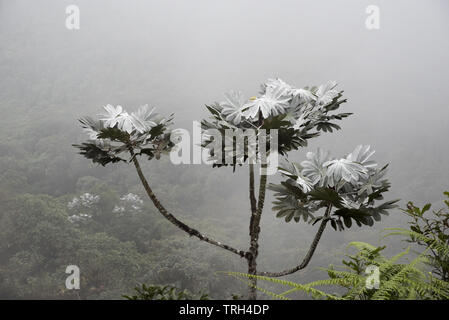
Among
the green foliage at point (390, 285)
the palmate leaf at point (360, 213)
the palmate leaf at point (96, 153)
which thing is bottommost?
the green foliage at point (390, 285)

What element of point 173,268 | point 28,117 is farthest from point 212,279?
point 28,117

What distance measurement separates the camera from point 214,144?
129 cm

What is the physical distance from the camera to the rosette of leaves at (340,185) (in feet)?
3.64

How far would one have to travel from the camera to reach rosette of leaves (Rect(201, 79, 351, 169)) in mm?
1243

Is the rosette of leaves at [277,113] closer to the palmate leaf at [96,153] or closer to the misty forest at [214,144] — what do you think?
the misty forest at [214,144]

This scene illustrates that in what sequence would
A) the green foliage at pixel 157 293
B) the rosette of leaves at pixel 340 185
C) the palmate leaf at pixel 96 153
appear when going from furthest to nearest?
1. the palmate leaf at pixel 96 153
2. the rosette of leaves at pixel 340 185
3. the green foliage at pixel 157 293

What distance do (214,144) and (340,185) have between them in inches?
15.9

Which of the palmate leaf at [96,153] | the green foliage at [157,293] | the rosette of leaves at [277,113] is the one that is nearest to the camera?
the green foliage at [157,293]

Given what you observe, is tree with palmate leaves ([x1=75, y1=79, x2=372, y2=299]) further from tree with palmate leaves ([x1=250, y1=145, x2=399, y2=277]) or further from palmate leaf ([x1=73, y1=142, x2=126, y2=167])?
tree with palmate leaves ([x1=250, y1=145, x2=399, y2=277])

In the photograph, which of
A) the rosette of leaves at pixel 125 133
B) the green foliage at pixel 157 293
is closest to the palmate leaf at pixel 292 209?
the green foliage at pixel 157 293

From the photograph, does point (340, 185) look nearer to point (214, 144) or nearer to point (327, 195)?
point (327, 195)

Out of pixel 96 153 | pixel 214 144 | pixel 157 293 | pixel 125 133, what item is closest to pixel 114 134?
pixel 125 133

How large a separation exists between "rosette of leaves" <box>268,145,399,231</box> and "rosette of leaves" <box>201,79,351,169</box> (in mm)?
124
